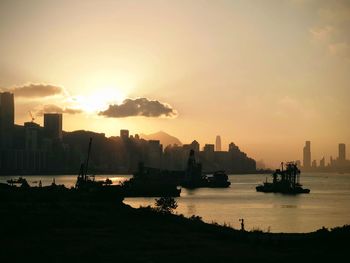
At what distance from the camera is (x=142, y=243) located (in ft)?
87.9

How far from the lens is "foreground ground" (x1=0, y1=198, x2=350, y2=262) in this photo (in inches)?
898

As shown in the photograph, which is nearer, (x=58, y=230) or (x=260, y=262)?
(x=260, y=262)

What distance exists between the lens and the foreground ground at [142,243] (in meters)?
22.8

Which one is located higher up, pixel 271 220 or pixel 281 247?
pixel 281 247

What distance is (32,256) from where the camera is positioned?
73.8ft

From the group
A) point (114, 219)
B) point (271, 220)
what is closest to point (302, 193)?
point (271, 220)

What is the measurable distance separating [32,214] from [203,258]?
73.3ft

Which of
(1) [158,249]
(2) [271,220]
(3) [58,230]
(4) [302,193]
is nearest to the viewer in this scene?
(1) [158,249]

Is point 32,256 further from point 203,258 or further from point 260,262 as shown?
point 260,262

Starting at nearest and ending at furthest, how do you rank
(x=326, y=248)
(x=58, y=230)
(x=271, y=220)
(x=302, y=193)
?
(x=326, y=248) < (x=58, y=230) < (x=271, y=220) < (x=302, y=193)

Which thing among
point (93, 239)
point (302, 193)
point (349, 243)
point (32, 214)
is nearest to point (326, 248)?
point (349, 243)

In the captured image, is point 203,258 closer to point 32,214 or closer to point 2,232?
point 2,232

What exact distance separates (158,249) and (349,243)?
34.2 ft

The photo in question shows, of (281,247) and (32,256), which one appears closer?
(32,256)
